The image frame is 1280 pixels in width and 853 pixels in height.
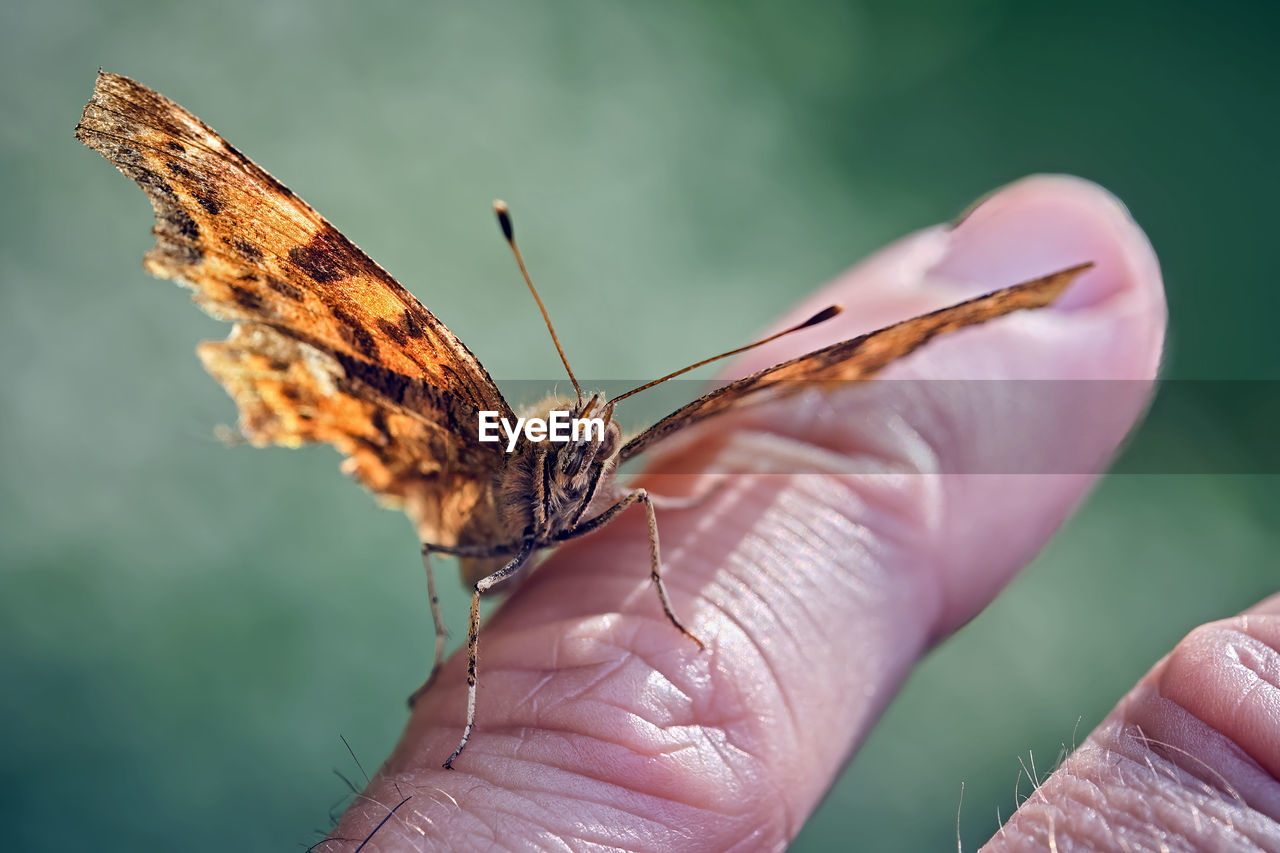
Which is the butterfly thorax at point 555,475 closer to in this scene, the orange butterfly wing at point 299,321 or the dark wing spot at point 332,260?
the orange butterfly wing at point 299,321

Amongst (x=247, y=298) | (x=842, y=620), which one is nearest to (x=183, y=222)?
(x=247, y=298)

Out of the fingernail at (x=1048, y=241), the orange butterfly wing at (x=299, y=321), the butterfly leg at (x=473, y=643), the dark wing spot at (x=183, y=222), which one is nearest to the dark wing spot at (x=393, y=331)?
the orange butterfly wing at (x=299, y=321)

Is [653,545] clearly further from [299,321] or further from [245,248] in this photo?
[245,248]

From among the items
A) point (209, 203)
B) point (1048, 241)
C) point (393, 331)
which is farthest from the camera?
point (1048, 241)

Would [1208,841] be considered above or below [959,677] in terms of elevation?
above

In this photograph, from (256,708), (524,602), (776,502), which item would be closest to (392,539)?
(256,708)

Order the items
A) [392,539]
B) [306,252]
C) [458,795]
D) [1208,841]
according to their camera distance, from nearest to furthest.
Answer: [1208,841], [306,252], [458,795], [392,539]

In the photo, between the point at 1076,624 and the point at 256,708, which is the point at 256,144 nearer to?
the point at 256,708
